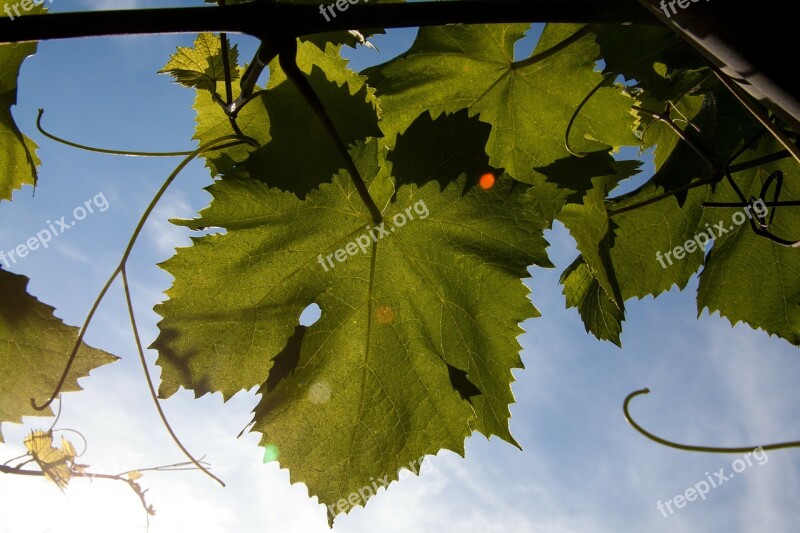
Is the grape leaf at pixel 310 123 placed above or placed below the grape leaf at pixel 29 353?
above

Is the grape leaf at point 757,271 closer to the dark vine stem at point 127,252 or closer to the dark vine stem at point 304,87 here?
the dark vine stem at point 304,87

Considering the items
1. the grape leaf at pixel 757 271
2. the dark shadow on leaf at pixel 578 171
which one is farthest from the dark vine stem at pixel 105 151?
the grape leaf at pixel 757 271

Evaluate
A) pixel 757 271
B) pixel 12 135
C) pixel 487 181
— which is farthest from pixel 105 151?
pixel 757 271

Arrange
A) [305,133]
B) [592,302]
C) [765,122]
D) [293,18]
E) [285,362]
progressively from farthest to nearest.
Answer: [592,302] → [285,362] → [305,133] → [765,122] → [293,18]

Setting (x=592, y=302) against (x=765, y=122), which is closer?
(x=765, y=122)

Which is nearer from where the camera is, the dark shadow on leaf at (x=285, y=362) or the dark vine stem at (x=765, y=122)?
the dark vine stem at (x=765, y=122)

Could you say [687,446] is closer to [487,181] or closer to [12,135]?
[487,181]

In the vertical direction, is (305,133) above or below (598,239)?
above
